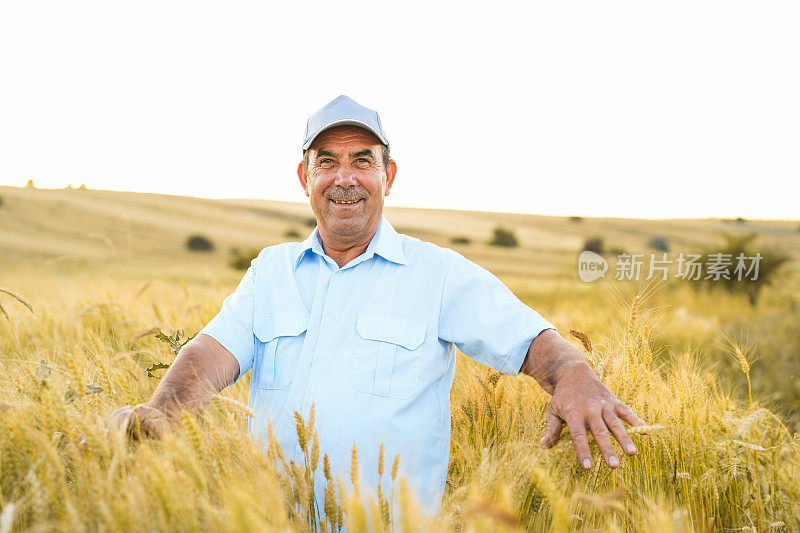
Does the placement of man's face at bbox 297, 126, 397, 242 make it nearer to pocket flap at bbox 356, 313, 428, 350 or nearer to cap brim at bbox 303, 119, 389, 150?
cap brim at bbox 303, 119, 389, 150

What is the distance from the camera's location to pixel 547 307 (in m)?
12.5

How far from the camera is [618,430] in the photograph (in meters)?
1.60

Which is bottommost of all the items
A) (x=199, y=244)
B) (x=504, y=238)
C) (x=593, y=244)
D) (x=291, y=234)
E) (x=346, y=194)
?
(x=199, y=244)

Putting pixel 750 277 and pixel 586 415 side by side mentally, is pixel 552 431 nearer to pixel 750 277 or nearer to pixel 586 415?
pixel 586 415

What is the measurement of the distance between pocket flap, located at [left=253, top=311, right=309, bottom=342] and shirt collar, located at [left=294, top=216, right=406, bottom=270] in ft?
0.88

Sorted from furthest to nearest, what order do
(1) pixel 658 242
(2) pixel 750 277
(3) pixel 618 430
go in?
(1) pixel 658 242
(2) pixel 750 277
(3) pixel 618 430

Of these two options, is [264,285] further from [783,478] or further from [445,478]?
[783,478]

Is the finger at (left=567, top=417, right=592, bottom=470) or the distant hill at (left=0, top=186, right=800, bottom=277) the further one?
the distant hill at (left=0, top=186, right=800, bottom=277)

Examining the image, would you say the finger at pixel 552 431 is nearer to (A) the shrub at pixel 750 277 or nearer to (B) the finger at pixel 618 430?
(B) the finger at pixel 618 430

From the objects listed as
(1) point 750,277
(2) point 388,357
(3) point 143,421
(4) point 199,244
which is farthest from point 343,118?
(4) point 199,244

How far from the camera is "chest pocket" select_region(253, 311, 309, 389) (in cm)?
230

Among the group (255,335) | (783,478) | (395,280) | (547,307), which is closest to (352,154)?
(395,280)

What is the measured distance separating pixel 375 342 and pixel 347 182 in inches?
28.9

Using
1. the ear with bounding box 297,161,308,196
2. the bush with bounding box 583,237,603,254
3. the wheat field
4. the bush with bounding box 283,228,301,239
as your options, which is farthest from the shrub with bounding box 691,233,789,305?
the bush with bounding box 283,228,301,239
